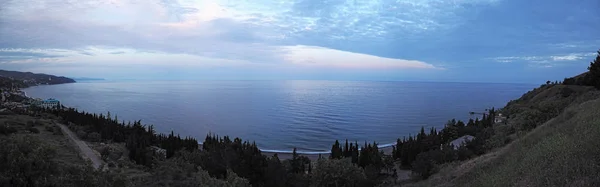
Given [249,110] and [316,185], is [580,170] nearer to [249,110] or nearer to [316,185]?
[316,185]

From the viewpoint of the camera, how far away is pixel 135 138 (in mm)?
48812

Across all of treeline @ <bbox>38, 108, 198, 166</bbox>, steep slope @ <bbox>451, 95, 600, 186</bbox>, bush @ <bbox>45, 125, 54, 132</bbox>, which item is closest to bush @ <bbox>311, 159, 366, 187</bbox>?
steep slope @ <bbox>451, 95, 600, 186</bbox>

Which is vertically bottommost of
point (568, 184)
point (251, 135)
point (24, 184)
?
point (251, 135)

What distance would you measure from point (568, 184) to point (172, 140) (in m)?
48.0

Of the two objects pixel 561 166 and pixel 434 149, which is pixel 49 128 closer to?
pixel 434 149

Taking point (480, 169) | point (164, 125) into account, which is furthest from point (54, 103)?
point (480, 169)

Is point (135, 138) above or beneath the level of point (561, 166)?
beneath

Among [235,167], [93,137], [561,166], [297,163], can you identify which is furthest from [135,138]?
[561,166]

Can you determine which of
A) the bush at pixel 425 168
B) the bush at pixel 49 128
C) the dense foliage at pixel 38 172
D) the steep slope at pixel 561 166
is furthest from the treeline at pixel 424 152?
the bush at pixel 49 128

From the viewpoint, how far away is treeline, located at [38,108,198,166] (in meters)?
41.2

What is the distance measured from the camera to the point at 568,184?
884 cm

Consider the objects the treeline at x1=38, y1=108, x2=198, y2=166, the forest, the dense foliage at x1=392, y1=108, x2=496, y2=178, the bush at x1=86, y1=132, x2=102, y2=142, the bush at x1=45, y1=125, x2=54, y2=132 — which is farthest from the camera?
the bush at x1=45, y1=125, x2=54, y2=132

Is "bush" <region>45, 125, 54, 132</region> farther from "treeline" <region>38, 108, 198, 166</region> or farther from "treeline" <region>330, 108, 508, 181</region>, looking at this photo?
"treeline" <region>330, 108, 508, 181</region>

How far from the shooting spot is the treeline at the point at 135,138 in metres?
41.2
